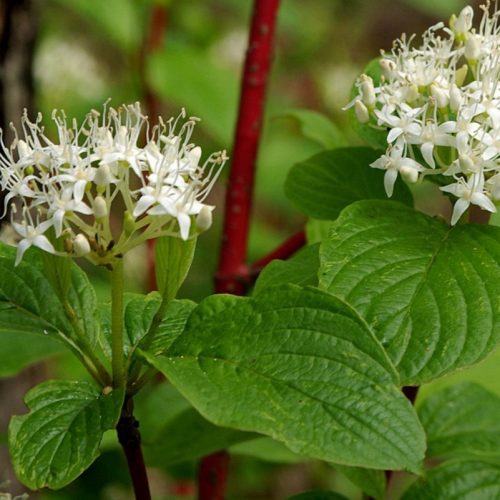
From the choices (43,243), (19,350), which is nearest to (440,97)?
(43,243)

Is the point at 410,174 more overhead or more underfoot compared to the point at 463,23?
more underfoot

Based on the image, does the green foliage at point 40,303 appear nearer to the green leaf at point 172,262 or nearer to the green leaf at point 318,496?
the green leaf at point 172,262

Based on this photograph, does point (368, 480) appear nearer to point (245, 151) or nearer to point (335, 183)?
point (335, 183)

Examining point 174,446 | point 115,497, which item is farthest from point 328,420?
point 115,497

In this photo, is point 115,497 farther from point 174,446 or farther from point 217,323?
point 217,323

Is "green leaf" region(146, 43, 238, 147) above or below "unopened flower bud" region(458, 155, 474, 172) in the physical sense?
below

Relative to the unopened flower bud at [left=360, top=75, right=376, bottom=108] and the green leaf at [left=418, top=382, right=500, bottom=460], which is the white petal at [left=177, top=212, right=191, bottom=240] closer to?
the unopened flower bud at [left=360, top=75, right=376, bottom=108]

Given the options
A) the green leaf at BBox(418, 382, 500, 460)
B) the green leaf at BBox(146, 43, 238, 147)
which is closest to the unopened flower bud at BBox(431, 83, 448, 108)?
the green leaf at BBox(418, 382, 500, 460)
